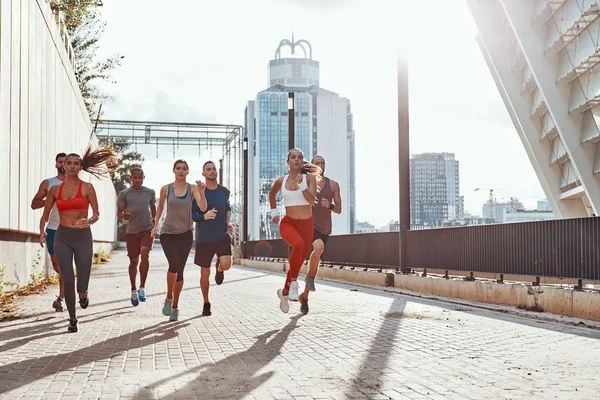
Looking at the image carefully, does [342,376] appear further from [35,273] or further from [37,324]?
[35,273]

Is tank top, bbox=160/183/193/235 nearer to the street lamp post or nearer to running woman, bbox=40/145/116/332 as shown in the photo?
running woman, bbox=40/145/116/332

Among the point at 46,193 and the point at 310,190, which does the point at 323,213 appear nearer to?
the point at 310,190

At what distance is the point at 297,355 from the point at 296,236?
9.60ft

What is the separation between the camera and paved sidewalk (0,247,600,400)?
16.3 ft

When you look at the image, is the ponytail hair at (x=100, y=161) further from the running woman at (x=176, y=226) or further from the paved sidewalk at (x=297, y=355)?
the paved sidewalk at (x=297, y=355)

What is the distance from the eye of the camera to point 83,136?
27781 millimetres

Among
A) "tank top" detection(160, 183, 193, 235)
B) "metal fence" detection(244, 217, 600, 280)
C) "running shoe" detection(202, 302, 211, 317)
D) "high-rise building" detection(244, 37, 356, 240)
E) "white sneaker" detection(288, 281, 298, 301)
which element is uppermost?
"high-rise building" detection(244, 37, 356, 240)

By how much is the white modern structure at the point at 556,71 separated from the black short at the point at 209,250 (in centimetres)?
1964

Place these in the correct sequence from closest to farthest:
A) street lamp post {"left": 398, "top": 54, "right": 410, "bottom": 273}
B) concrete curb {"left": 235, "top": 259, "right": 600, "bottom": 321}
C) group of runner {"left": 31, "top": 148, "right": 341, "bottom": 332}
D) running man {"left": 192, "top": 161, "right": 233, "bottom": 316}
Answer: group of runner {"left": 31, "top": 148, "right": 341, "bottom": 332} < running man {"left": 192, "top": 161, "right": 233, "bottom": 316} < concrete curb {"left": 235, "top": 259, "right": 600, "bottom": 321} < street lamp post {"left": 398, "top": 54, "right": 410, "bottom": 273}

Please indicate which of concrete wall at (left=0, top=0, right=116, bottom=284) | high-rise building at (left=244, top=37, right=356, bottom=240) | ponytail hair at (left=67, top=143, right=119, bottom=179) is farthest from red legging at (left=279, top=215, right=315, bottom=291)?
high-rise building at (left=244, top=37, right=356, bottom=240)

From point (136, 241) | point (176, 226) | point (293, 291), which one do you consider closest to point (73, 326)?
point (176, 226)

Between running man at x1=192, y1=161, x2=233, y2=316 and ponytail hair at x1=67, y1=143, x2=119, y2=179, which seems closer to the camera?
ponytail hair at x1=67, y1=143, x2=119, y2=179

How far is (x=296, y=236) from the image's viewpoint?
9195mm

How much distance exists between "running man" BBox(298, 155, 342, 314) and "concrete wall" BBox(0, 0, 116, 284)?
15.6 ft
